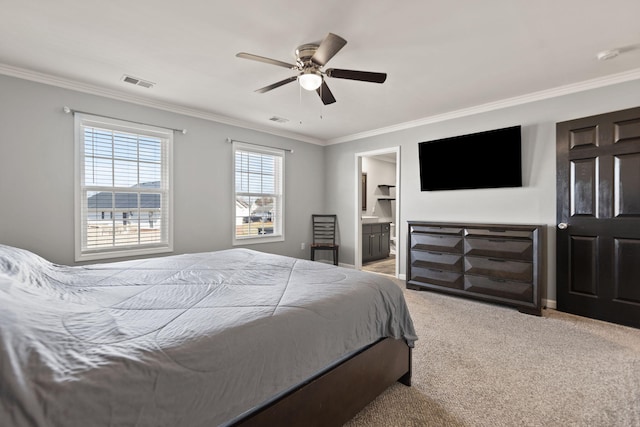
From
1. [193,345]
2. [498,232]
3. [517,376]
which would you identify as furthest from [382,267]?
[193,345]

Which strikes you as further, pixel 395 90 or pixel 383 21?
pixel 395 90

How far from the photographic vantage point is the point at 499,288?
11.2ft

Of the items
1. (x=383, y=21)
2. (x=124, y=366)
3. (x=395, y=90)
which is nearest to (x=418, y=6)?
(x=383, y=21)

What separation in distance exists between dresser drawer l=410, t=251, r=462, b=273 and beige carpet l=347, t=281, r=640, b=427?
2.65 feet

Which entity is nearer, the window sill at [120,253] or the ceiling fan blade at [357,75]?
the ceiling fan blade at [357,75]

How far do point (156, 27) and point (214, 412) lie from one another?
2577 mm

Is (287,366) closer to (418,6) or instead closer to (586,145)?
(418,6)

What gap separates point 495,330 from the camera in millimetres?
2816

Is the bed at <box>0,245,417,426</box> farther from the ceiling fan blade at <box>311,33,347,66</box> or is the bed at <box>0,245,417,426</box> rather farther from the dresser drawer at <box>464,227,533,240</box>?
the dresser drawer at <box>464,227,533,240</box>

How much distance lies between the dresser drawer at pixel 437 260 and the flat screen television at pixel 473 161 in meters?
0.99

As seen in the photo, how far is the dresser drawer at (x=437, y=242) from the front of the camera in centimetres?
376

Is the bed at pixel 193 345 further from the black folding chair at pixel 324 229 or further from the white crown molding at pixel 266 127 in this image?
the black folding chair at pixel 324 229

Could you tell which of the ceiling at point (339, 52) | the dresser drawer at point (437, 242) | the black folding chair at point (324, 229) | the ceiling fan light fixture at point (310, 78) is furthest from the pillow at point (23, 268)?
the black folding chair at point (324, 229)

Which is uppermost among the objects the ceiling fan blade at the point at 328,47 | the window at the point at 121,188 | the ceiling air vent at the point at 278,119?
the ceiling air vent at the point at 278,119
